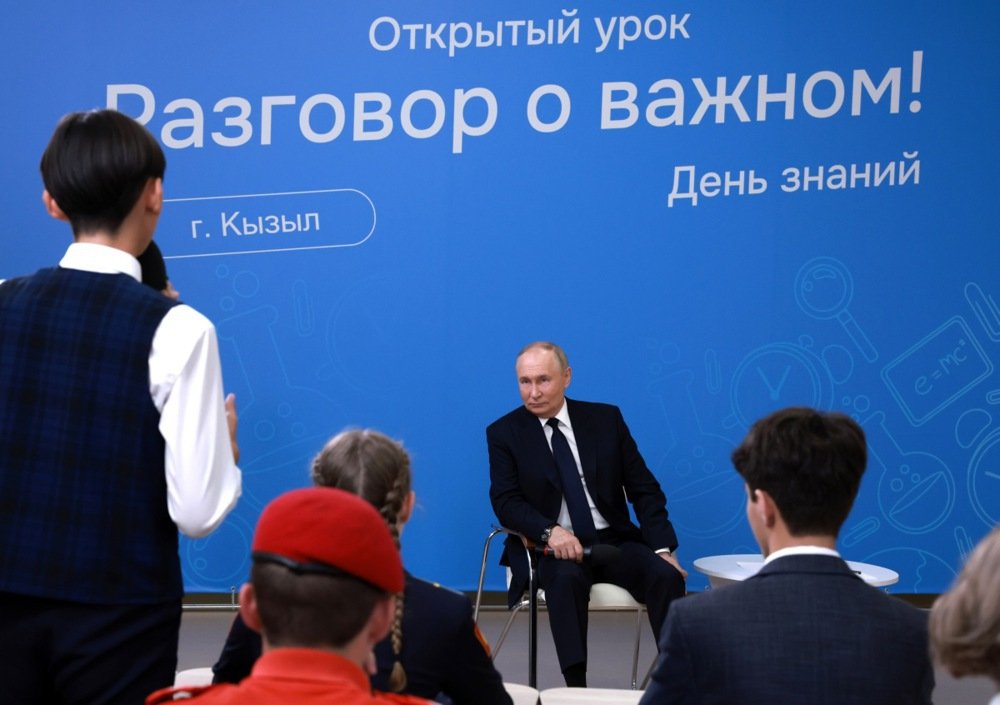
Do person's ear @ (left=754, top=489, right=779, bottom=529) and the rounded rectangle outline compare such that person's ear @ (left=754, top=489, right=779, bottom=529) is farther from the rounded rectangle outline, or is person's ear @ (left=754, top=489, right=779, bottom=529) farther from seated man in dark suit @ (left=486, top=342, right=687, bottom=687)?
the rounded rectangle outline

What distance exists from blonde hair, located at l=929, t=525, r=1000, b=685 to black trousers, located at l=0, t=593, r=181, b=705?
1.13 m

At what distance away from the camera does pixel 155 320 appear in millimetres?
1868

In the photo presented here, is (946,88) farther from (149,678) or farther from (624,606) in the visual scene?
(149,678)

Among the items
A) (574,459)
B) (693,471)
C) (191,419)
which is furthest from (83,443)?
(693,471)

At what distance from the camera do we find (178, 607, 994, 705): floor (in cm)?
497

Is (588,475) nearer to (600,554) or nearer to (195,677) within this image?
(600,554)

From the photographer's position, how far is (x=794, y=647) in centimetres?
183

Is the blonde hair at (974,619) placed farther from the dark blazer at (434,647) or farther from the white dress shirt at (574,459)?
the white dress shirt at (574,459)

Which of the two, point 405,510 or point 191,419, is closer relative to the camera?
point 191,419

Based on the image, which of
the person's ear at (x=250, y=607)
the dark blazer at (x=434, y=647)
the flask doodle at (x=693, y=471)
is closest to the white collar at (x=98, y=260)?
the dark blazer at (x=434, y=647)

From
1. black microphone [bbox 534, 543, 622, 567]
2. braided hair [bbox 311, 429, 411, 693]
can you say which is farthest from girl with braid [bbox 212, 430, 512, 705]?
black microphone [bbox 534, 543, 622, 567]

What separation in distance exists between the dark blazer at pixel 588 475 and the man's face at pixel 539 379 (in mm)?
103

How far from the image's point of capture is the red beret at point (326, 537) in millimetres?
1209

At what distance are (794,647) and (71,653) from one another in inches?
41.2
